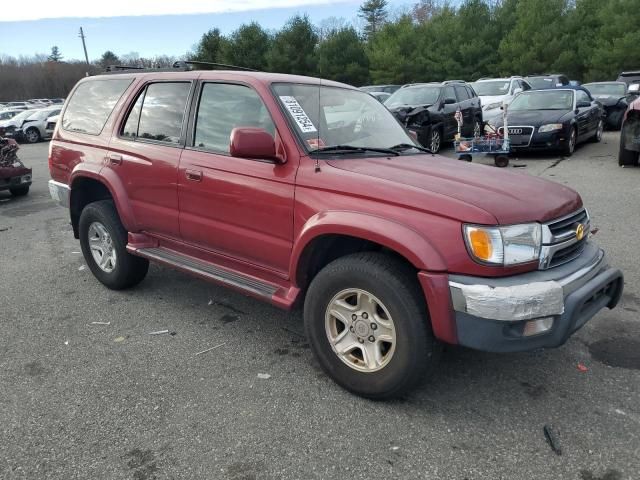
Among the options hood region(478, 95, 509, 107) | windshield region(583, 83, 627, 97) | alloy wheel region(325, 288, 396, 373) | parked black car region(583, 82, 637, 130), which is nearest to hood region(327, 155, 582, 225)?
alloy wheel region(325, 288, 396, 373)

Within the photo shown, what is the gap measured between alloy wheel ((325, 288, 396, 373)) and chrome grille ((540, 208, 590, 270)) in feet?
2.90

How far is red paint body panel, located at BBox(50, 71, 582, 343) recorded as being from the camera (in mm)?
2713

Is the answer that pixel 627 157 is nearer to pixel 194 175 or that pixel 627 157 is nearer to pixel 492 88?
pixel 492 88

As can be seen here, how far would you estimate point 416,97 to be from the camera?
1324 centimetres

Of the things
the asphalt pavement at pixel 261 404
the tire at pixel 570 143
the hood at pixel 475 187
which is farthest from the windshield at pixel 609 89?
the hood at pixel 475 187

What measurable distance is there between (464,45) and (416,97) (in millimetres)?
32004

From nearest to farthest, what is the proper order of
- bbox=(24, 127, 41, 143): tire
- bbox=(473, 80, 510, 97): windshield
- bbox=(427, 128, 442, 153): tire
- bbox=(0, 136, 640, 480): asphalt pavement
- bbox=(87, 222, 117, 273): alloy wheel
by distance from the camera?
bbox=(0, 136, 640, 480): asphalt pavement, bbox=(87, 222, 117, 273): alloy wheel, bbox=(427, 128, 442, 153): tire, bbox=(473, 80, 510, 97): windshield, bbox=(24, 127, 41, 143): tire

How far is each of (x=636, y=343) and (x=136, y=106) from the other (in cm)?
415

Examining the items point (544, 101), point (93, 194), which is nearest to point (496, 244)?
point (93, 194)

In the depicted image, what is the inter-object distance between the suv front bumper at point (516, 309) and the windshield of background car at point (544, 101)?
10730mm

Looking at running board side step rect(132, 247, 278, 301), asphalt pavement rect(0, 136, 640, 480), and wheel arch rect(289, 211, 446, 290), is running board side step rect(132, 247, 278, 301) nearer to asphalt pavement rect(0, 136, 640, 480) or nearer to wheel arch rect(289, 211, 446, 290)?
wheel arch rect(289, 211, 446, 290)

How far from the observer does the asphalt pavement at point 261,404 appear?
8.46 ft

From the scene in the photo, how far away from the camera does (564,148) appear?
11.7m

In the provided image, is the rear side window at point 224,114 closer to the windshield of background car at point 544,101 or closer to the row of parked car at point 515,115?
the row of parked car at point 515,115
